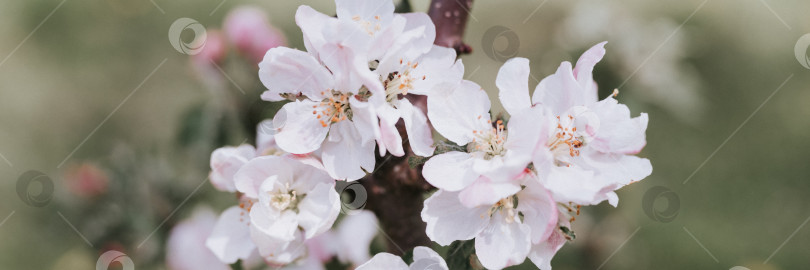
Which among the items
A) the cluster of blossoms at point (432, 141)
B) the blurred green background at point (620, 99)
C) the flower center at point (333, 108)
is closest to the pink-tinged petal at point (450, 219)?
the cluster of blossoms at point (432, 141)

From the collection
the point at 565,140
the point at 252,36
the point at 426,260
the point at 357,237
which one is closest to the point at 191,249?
the point at 357,237

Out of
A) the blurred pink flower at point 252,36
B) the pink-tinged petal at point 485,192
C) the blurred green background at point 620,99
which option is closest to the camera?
the pink-tinged petal at point 485,192

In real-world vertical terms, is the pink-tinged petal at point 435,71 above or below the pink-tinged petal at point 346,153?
above

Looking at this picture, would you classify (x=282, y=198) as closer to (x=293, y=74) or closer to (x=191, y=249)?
(x=293, y=74)

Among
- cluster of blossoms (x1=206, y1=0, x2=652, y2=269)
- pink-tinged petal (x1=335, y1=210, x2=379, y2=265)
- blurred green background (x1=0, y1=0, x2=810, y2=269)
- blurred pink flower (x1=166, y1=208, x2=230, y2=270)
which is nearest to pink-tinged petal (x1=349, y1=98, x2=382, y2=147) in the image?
cluster of blossoms (x1=206, y1=0, x2=652, y2=269)

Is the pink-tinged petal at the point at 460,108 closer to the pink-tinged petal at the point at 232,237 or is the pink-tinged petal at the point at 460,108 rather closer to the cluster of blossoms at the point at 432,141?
the cluster of blossoms at the point at 432,141

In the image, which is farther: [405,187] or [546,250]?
[405,187]

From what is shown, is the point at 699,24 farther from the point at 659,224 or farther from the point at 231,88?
the point at 231,88
